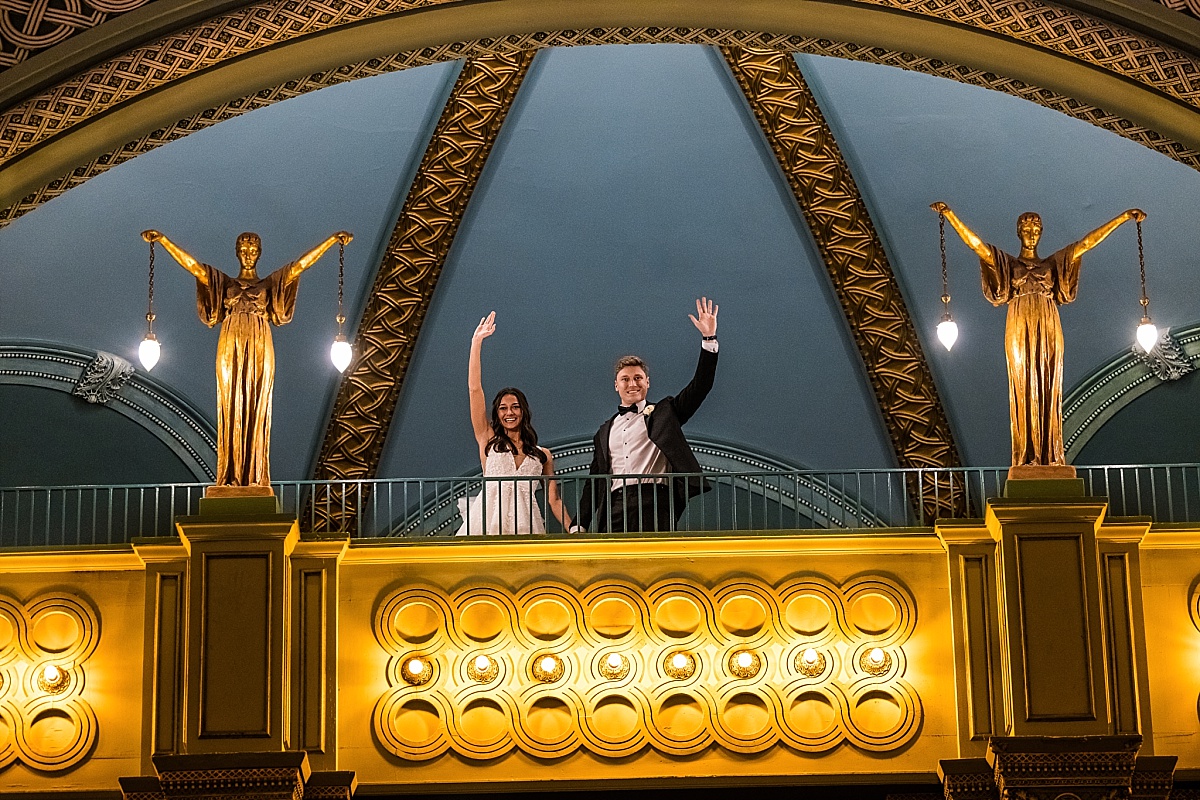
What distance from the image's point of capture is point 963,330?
19.8m

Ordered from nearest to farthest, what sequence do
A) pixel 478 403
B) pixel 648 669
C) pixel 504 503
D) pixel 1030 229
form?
pixel 648 669, pixel 1030 229, pixel 504 503, pixel 478 403

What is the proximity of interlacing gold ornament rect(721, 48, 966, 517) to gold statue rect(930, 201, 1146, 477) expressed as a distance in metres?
5.32

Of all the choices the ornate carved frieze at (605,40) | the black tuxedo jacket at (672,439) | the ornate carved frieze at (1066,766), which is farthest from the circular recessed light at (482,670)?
the ornate carved frieze at (605,40)

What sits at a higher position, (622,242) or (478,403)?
(622,242)

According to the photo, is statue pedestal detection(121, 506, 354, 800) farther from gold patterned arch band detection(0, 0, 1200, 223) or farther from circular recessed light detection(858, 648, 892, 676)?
circular recessed light detection(858, 648, 892, 676)

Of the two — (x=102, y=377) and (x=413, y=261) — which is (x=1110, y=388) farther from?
(x=102, y=377)

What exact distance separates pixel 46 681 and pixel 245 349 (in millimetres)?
2186

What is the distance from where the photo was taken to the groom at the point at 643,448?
13.7 m

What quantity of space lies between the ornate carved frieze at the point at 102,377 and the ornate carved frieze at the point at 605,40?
202 inches

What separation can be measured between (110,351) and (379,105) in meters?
3.28

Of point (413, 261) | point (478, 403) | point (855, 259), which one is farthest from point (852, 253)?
point (478, 403)

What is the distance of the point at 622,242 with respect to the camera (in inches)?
786

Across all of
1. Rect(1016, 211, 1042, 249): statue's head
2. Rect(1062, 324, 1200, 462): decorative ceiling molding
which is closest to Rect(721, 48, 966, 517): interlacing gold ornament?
Rect(1062, 324, 1200, 462): decorative ceiling molding

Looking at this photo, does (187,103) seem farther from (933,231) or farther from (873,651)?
(933,231)
